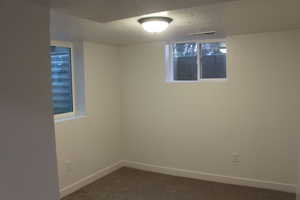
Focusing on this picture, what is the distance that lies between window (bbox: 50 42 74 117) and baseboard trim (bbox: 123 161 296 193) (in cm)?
149

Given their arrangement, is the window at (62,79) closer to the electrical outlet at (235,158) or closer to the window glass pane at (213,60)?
the window glass pane at (213,60)

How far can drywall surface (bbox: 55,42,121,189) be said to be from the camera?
12.0ft

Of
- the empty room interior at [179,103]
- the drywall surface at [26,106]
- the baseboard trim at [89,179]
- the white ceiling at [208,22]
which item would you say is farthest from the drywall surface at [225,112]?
the drywall surface at [26,106]

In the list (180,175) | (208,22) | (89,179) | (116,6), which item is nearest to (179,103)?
(180,175)

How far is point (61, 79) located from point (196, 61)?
1.99m

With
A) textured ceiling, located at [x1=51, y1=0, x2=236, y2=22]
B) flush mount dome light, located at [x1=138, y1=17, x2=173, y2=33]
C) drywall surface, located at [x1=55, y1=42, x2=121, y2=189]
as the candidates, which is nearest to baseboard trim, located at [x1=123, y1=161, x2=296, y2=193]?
drywall surface, located at [x1=55, y1=42, x2=121, y2=189]

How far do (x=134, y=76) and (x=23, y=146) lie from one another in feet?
9.60

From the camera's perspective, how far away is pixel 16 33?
65.2 inches

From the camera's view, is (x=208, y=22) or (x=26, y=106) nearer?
(x=26, y=106)

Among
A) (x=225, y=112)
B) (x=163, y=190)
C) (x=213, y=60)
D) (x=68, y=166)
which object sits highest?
(x=213, y=60)

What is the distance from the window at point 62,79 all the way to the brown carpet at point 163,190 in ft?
3.80

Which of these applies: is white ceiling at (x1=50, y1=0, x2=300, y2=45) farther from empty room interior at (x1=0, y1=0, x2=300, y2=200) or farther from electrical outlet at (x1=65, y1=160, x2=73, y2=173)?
electrical outlet at (x1=65, y1=160, x2=73, y2=173)

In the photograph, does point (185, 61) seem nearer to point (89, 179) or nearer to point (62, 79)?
point (62, 79)

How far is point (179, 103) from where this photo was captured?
13.7 feet
